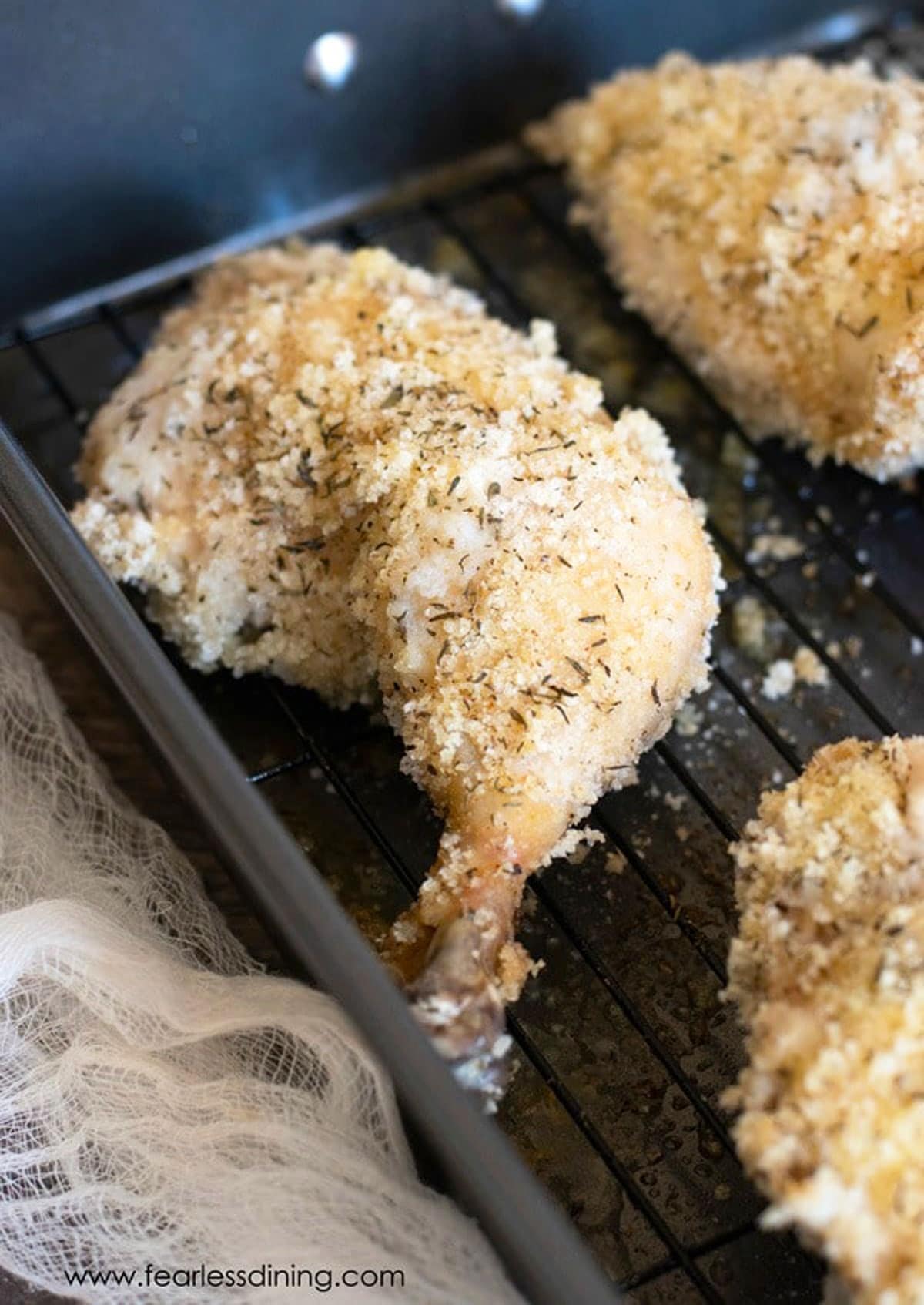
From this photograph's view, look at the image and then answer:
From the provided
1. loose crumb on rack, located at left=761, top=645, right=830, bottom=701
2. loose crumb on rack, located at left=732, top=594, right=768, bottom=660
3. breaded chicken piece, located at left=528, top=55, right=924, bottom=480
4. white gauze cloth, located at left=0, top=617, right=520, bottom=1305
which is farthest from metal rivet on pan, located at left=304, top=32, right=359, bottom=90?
white gauze cloth, located at left=0, top=617, right=520, bottom=1305

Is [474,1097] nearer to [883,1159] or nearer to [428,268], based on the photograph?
[883,1159]

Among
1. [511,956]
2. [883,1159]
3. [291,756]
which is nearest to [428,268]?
[291,756]

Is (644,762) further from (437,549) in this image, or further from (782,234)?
(782,234)

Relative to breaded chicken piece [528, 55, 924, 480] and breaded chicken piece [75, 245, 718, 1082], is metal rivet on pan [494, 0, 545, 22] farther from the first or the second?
breaded chicken piece [75, 245, 718, 1082]

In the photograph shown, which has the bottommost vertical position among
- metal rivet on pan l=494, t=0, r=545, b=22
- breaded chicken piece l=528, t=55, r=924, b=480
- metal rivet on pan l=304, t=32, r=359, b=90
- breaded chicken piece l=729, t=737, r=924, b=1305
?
breaded chicken piece l=729, t=737, r=924, b=1305

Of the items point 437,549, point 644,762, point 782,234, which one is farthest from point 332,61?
point 644,762

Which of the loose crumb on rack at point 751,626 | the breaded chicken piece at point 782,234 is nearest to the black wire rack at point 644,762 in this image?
the loose crumb on rack at point 751,626
